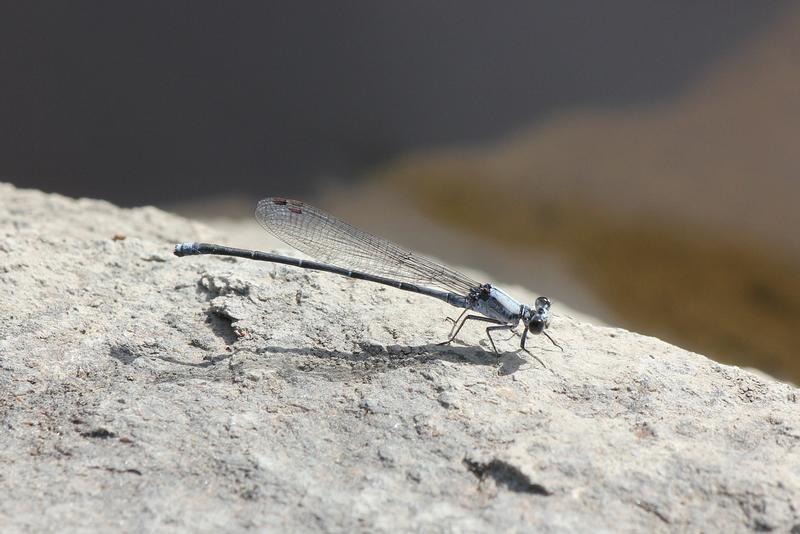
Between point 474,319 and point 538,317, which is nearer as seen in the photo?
point 538,317

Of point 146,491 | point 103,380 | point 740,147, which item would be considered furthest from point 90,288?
point 740,147

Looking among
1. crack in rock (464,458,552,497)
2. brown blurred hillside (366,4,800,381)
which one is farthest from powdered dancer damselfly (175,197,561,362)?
brown blurred hillside (366,4,800,381)

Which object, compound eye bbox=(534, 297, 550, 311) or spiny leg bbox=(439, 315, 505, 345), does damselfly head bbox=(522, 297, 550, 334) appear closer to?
compound eye bbox=(534, 297, 550, 311)

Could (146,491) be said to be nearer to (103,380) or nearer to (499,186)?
(103,380)

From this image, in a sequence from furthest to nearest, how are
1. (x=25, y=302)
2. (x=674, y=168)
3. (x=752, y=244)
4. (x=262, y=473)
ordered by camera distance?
(x=674, y=168) → (x=752, y=244) → (x=25, y=302) → (x=262, y=473)

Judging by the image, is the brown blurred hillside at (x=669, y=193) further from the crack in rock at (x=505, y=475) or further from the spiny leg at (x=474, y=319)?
the crack in rock at (x=505, y=475)

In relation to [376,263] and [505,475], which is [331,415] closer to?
[505,475]

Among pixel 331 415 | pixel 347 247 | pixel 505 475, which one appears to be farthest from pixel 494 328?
pixel 505 475
